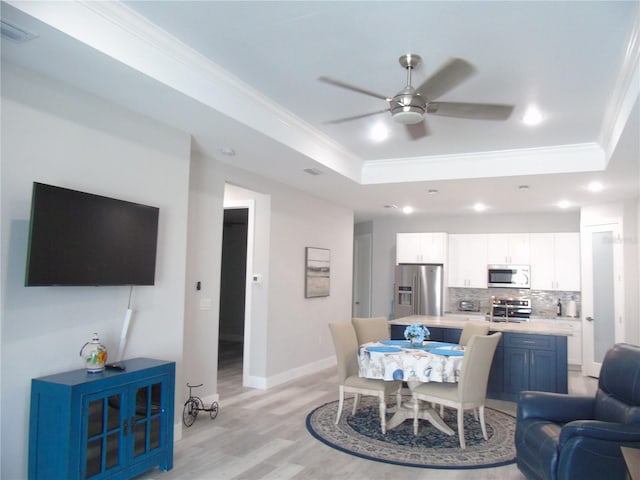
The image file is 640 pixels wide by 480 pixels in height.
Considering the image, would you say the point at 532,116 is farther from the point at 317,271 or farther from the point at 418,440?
the point at 317,271

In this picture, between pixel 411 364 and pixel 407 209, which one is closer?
pixel 411 364

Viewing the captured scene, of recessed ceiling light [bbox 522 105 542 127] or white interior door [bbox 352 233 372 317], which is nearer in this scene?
recessed ceiling light [bbox 522 105 542 127]

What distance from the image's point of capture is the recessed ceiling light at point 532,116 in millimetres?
4159

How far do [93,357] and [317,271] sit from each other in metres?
4.27

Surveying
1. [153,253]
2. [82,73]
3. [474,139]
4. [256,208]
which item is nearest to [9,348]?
[153,253]

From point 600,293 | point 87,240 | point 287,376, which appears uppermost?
point 87,240

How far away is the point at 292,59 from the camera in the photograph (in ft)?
11.1

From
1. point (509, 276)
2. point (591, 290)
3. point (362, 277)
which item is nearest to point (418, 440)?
point (591, 290)

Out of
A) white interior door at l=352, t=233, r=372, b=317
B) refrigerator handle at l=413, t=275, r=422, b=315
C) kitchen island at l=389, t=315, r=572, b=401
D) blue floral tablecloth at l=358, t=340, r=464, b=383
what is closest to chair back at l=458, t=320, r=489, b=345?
kitchen island at l=389, t=315, r=572, b=401

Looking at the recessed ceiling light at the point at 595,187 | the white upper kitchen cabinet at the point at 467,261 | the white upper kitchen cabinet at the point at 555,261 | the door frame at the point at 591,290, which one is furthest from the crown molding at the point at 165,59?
the white upper kitchen cabinet at the point at 555,261

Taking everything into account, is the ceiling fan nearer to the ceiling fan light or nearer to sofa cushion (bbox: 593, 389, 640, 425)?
the ceiling fan light

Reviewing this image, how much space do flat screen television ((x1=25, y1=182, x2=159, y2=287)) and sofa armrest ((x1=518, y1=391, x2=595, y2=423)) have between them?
2.87m

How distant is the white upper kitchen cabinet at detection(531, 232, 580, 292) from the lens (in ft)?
26.3

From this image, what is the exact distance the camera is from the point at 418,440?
417cm
